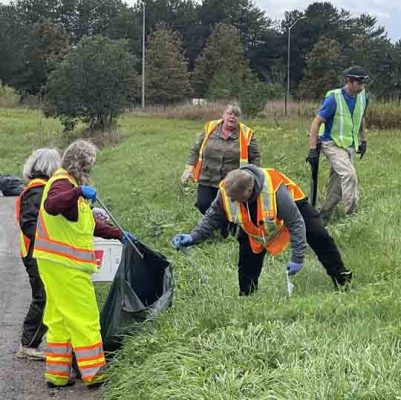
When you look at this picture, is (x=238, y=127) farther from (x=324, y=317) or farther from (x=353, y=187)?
(x=324, y=317)

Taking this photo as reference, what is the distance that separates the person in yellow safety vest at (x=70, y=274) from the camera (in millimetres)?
5090

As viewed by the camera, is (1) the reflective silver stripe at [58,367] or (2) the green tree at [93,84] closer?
(1) the reflective silver stripe at [58,367]

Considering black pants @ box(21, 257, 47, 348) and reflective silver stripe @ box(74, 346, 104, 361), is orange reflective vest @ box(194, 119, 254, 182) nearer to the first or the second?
black pants @ box(21, 257, 47, 348)

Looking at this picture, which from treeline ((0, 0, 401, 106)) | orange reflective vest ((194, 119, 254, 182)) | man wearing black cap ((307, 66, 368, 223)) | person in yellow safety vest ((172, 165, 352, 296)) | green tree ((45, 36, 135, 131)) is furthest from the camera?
treeline ((0, 0, 401, 106))

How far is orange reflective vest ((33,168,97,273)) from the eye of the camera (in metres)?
5.09

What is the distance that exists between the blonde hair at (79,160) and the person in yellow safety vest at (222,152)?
3.17 m

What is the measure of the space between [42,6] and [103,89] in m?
71.4

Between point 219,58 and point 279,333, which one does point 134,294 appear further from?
point 219,58

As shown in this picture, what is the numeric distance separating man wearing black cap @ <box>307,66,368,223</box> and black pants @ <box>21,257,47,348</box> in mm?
3913

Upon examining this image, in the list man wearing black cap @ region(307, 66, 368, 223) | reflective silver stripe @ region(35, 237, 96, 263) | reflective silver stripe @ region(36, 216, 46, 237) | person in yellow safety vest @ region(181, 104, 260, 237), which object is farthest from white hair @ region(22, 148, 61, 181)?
man wearing black cap @ region(307, 66, 368, 223)

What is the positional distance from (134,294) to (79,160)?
41.4 inches

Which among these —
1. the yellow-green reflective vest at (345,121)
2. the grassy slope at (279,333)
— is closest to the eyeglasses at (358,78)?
the yellow-green reflective vest at (345,121)

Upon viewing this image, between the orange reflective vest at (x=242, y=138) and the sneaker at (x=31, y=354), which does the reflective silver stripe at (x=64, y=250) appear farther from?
the orange reflective vest at (x=242, y=138)

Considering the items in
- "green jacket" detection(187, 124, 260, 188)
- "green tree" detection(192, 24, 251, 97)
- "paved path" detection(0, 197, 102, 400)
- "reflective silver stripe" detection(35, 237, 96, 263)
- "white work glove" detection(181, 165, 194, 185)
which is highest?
"green tree" detection(192, 24, 251, 97)
